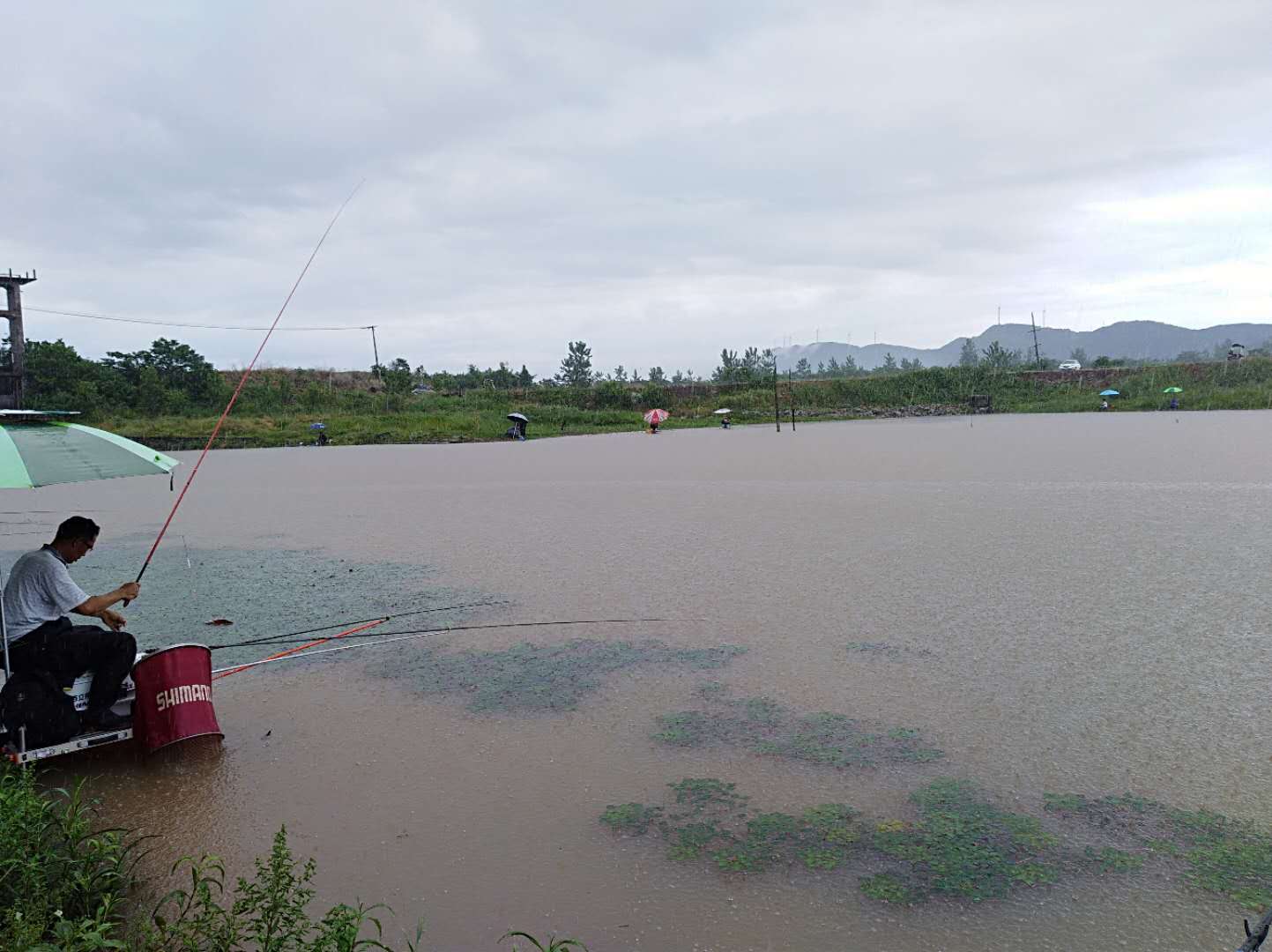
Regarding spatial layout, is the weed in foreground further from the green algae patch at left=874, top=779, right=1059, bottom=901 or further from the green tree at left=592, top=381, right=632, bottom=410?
the green tree at left=592, top=381, right=632, bottom=410

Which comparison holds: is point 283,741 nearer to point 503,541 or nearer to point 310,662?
point 310,662

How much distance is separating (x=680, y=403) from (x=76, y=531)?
49273 millimetres

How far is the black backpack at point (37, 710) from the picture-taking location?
3.97m

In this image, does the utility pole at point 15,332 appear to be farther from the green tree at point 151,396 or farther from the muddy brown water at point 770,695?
the muddy brown water at point 770,695

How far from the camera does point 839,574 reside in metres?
8.24

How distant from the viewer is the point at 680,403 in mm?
53219

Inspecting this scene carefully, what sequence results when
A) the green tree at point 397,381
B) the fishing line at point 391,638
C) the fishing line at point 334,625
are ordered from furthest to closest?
the green tree at point 397,381, the fishing line at point 334,625, the fishing line at point 391,638

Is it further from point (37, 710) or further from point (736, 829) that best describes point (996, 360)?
point (37, 710)

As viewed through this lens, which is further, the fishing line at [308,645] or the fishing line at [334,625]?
the fishing line at [334,625]

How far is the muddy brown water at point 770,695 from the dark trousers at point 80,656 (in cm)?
37

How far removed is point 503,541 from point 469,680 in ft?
16.9

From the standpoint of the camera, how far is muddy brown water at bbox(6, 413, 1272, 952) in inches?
123

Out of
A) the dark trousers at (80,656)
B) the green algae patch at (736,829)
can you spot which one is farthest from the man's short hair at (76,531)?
the green algae patch at (736,829)

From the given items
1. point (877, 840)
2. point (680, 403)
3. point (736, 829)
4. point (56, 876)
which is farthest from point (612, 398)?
point (56, 876)
